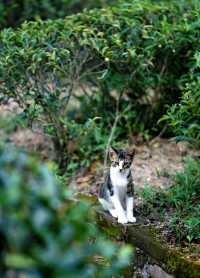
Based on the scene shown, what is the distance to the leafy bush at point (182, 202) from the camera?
198 inches

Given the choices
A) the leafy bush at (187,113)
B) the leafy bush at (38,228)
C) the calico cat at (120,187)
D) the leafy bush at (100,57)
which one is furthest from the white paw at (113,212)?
the leafy bush at (38,228)

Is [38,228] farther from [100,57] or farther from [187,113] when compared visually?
[100,57]

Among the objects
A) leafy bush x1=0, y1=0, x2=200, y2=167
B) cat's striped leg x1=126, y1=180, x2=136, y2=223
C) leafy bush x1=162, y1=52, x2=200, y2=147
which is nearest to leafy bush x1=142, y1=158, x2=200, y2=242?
cat's striped leg x1=126, y1=180, x2=136, y2=223

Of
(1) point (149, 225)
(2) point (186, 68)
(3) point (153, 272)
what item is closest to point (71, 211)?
(3) point (153, 272)

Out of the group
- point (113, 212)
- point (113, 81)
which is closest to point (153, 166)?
point (113, 81)

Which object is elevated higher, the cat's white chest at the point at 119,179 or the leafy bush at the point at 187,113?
the leafy bush at the point at 187,113

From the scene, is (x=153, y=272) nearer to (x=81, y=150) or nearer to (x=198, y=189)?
(x=198, y=189)

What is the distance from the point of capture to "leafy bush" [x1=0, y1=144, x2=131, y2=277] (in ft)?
7.82

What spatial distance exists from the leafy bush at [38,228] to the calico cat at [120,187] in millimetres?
2839

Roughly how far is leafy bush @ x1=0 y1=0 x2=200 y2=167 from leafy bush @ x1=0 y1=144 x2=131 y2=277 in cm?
340

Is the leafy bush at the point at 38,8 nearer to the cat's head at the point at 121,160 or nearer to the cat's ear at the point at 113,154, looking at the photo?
the cat's ear at the point at 113,154

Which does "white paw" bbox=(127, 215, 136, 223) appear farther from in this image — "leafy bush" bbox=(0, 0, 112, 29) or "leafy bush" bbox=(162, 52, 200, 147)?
"leafy bush" bbox=(0, 0, 112, 29)

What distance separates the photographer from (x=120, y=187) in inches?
217

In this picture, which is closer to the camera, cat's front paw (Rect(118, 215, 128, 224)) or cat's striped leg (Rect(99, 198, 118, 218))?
cat's front paw (Rect(118, 215, 128, 224))
